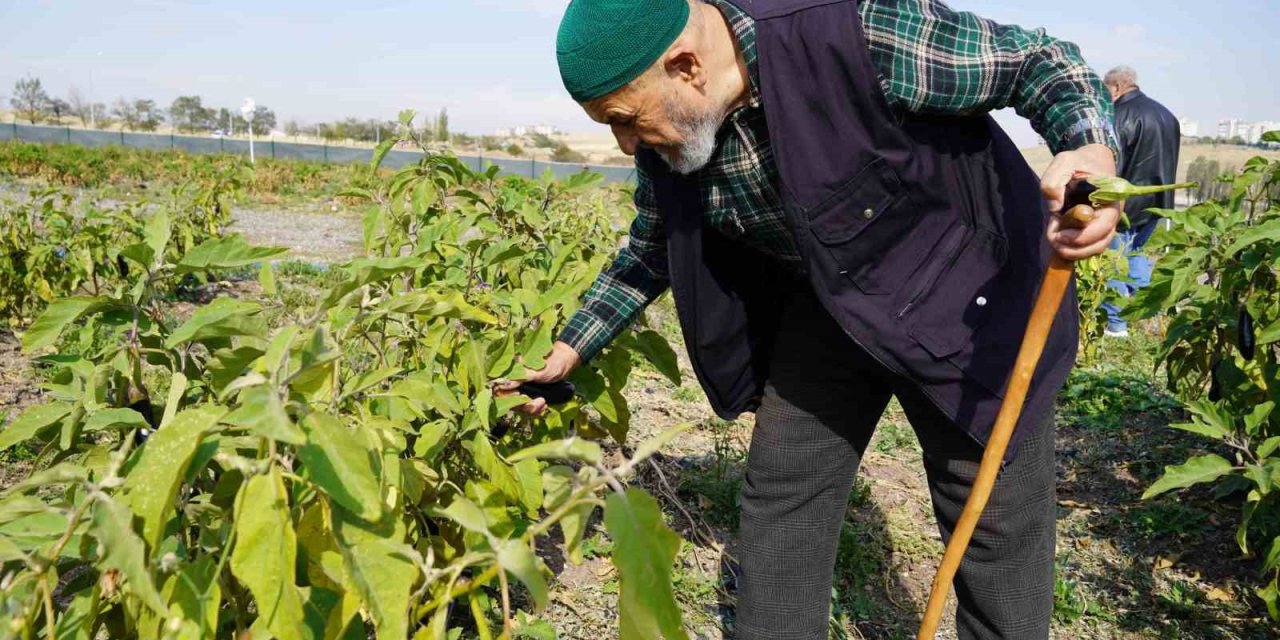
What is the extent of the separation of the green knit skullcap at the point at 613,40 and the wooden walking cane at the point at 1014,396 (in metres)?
0.65

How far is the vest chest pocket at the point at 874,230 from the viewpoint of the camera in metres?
1.69

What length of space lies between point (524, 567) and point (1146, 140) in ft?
19.8

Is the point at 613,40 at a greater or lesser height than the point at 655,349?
greater

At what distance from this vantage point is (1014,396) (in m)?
1.49

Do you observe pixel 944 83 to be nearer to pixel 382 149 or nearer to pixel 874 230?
pixel 874 230

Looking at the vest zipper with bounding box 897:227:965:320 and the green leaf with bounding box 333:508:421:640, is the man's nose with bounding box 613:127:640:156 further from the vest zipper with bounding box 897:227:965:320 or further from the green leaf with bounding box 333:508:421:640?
the green leaf with bounding box 333:508:421:640

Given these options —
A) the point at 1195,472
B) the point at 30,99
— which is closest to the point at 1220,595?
the point at 1195,472

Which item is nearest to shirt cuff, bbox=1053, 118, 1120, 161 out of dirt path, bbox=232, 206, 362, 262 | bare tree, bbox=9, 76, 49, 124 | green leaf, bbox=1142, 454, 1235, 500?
green leaf, bbox=1142, 454, 1235, 500

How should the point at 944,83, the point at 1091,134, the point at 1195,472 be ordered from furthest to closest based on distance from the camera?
the point at 1195,472 < the point at 944,83 < the point at 1091,134

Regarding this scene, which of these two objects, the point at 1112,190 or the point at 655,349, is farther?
the point at 655,349

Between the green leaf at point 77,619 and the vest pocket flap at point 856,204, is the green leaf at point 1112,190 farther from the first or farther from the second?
the green leaf at point 77,619

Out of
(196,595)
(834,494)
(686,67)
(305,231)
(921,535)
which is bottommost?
(305,231)

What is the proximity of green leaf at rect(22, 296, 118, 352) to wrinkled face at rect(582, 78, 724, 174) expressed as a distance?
0.78 metres

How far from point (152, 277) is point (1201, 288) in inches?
102
